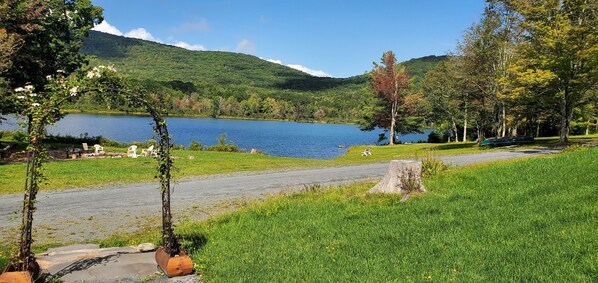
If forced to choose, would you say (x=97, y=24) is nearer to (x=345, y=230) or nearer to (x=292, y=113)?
(x=345, y=230)

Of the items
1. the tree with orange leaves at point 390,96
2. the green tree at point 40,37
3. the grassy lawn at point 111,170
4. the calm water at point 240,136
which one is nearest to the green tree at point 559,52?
the grassy lawn at point 111,170

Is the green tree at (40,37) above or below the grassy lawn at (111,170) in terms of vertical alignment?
above

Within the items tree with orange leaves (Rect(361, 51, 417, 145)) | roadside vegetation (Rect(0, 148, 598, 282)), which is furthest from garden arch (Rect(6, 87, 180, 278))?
tree with orange leaves (Rect(361, 51, 417, 145))

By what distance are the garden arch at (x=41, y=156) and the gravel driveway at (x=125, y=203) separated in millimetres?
766

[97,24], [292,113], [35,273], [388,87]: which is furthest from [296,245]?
[292,113]

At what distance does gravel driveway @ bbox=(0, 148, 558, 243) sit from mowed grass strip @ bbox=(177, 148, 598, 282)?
223 cm

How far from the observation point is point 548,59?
27.2 m

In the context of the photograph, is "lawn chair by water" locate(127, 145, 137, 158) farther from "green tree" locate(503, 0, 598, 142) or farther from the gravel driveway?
"green tree" locate(503, 0, 598, 142)

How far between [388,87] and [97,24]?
36651 mm

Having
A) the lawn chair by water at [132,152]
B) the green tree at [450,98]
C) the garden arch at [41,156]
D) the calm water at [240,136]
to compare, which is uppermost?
the green tree at [450,98]

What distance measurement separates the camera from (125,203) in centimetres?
1341

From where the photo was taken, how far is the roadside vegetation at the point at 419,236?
588cm

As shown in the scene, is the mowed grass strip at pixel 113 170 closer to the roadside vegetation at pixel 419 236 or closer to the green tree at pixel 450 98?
the roadside vegetation at pixel 419 236

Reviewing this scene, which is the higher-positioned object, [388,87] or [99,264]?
[388,87]
